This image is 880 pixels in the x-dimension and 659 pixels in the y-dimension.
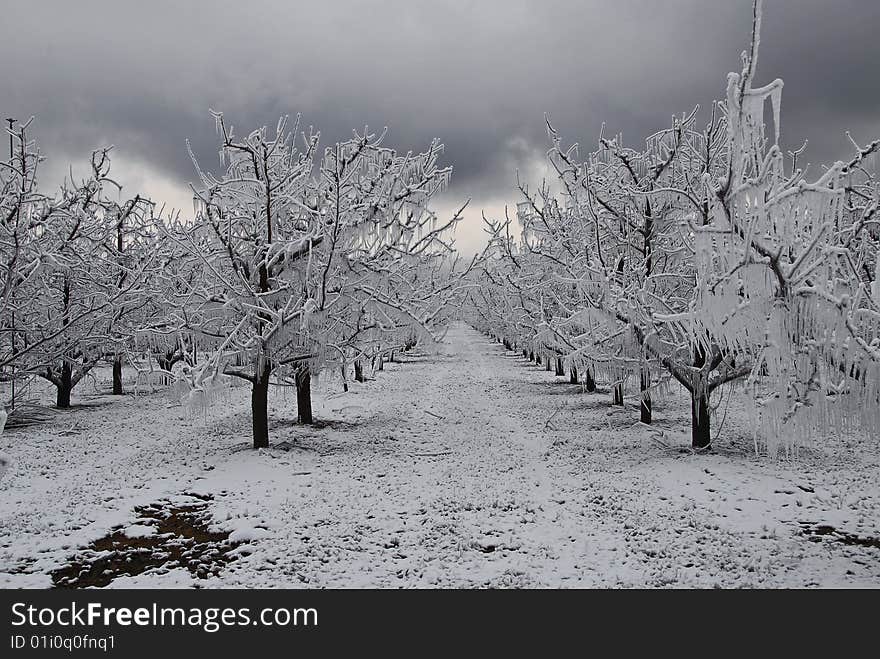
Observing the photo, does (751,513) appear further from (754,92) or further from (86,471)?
(86,471)

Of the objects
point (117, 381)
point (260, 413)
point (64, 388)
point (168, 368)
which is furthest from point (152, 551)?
point (168, 368)

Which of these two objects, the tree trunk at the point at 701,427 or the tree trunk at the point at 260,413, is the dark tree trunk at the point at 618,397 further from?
the tree trunk at the point at 260,413

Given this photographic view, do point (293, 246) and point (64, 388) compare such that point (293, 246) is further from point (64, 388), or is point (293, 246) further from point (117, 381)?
point (117, 381)

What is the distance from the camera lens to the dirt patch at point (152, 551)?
648 centimetres

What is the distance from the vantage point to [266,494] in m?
9.46

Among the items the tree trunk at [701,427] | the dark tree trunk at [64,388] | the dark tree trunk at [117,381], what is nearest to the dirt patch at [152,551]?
the tree trunk at [701,427]

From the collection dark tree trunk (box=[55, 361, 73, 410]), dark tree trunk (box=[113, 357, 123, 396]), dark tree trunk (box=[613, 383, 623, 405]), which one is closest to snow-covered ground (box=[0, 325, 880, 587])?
dark tree trunk (box=[613, 383, 623, 405])

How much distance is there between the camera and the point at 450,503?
9.04m

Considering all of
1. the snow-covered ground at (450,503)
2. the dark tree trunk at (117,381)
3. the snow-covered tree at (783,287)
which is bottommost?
the snow-covered ground at (450,503)

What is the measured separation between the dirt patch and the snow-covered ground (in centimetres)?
8

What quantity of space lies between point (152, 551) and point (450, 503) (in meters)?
4.28

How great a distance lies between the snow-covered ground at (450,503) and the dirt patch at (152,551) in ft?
0.26
